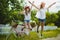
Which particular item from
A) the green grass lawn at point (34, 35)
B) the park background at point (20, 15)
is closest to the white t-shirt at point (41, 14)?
the park background at point (20, 15)

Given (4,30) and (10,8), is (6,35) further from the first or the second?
(10,8)

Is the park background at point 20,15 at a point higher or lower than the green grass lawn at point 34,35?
higher

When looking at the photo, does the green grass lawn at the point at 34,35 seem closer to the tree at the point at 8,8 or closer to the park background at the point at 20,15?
the park background at the point at 20,15

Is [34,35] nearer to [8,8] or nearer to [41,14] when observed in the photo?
[41,14]

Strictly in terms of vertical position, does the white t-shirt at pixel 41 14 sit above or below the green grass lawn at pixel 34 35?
above

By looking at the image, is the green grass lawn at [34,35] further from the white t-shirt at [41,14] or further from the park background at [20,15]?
the white t-shirt at [41,14]

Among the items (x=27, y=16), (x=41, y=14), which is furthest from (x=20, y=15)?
(x=41, y=14)

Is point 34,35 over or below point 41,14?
below

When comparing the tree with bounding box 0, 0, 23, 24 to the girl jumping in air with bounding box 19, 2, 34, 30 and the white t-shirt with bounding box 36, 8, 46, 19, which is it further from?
the white t-shirt with bounding box 36, 8, 46, 19

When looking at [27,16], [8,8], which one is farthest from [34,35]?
[8,8]

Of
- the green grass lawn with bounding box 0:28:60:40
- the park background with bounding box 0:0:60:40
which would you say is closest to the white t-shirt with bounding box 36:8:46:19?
the park background with bounding box 0:0:60:40

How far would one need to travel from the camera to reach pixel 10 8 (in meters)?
1.49

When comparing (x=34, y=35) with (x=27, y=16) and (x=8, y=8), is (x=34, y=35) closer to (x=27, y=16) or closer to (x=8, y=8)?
(x=27, y=16)

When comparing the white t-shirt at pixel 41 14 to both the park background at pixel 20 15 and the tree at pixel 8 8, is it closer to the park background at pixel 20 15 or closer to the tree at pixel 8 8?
the park background at pixel 20 15
